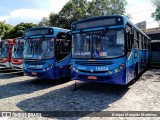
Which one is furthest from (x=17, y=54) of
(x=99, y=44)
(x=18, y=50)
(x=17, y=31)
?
(x=17, y=31)

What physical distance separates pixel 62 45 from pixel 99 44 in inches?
122

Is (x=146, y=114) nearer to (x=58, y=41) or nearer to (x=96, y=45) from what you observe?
(x=96, y=45)

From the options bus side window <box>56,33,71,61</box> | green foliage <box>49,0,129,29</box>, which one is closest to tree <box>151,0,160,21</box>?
green foliage <box>49,0,129,29</box>

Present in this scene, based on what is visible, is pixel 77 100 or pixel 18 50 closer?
pixel 77 100

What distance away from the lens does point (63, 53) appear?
10.5 metres

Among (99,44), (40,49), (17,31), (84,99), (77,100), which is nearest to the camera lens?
(77,100)

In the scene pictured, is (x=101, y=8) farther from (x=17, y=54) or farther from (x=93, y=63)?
(x=93, y=63)

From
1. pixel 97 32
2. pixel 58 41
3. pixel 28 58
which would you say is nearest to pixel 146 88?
pixel 97 32

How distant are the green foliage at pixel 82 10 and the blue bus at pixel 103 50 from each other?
23706 mm

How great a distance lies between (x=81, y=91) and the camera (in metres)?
8.90

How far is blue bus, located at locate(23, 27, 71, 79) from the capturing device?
9.83 meters

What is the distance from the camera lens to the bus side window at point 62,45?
1012 cm

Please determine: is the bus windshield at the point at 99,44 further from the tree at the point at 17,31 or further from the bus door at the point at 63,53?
the tree at the point at 17,31

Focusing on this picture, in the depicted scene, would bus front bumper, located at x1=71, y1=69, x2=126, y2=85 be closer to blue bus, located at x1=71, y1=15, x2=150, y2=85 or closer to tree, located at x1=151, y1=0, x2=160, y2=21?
blue bus, located at x1=71, y1=15, x2=150, y2=85
